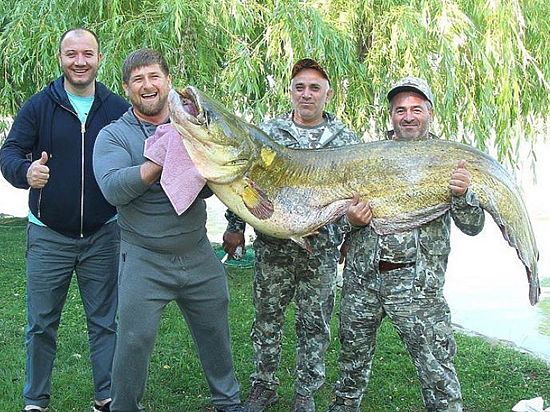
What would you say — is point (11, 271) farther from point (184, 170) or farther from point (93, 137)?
point (184, 170)

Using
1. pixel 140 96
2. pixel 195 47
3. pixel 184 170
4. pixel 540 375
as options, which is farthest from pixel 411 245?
pixel 195 47

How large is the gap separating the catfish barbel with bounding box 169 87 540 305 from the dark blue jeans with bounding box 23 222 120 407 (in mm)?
1053

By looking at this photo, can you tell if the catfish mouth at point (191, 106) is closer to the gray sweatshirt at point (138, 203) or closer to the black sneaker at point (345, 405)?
the gray sweatshirt at point (138, 203)

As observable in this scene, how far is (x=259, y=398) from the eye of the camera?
4637 millimetres

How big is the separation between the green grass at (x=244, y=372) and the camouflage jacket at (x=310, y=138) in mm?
1248

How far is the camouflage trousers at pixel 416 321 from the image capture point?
3766mm

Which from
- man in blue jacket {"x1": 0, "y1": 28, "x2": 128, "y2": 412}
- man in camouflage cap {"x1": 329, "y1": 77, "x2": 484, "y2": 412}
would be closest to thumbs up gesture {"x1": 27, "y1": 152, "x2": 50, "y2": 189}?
man in blue jacket {"x1": 0, "y1": 28, "x2": 128, "y2": 412}

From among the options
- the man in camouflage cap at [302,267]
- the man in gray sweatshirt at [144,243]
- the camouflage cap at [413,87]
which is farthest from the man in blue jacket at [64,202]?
the camouflage cap at [413,87]

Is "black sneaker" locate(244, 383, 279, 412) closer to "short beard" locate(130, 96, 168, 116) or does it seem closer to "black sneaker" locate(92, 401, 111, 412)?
"black sneaker" locate(92, 401, 111, 412)

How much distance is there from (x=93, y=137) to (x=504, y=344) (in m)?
4.46

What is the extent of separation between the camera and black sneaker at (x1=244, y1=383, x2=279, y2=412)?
181 inches

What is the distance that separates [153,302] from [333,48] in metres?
4.15

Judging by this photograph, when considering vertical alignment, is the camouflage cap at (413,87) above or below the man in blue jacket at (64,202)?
above

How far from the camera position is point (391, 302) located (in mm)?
3791
